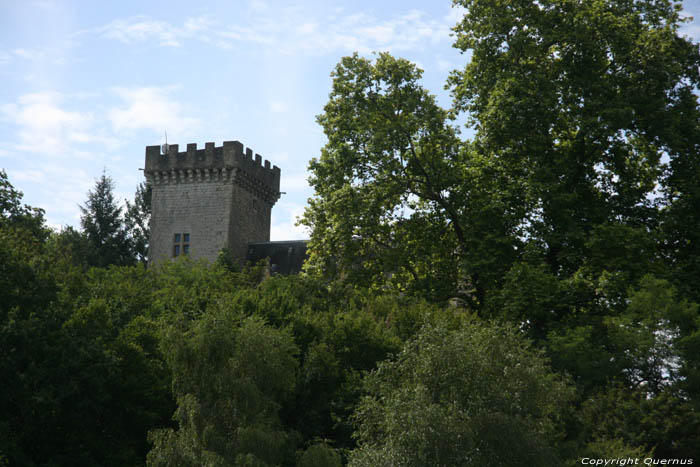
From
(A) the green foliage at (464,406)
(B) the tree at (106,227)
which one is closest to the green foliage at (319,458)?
(A) the green foliage at (464,406)

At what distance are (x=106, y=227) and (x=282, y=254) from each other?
57.6 ft

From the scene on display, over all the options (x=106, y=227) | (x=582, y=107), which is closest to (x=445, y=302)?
(x=582, y=107)

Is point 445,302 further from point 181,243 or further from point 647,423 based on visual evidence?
point 181,243

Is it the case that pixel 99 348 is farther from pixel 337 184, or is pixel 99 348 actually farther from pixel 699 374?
pixel 699 374

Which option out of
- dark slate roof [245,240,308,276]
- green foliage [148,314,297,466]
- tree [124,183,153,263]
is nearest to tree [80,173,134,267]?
tree [124,183,153,263]

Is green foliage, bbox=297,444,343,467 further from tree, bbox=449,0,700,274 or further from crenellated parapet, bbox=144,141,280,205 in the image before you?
crenellated parapet, bbox=144,141,280,205

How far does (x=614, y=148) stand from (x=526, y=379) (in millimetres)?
14701

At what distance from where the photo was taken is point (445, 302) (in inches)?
1096

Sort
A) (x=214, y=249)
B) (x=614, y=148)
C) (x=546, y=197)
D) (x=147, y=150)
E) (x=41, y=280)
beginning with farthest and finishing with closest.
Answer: (x=147, y=150), (x=214, y=249), (x=614, y=148), (x=546, y=197), (x=41, y=280)

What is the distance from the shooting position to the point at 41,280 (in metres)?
21.0

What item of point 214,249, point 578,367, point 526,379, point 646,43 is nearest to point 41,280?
point 526,379

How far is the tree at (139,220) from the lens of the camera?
189 feet

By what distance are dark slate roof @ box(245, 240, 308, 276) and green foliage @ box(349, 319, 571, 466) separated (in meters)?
28.5

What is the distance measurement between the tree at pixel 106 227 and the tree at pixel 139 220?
19.1 inches
